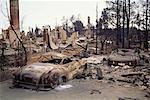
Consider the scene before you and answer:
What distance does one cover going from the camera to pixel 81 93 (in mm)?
10562

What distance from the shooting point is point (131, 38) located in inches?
1393

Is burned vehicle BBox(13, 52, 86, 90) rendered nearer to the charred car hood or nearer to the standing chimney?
the charred car hood

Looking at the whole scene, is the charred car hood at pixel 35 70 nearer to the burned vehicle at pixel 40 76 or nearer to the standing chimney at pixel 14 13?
the burned vehicle at pixel 40 76

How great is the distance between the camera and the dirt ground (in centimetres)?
997

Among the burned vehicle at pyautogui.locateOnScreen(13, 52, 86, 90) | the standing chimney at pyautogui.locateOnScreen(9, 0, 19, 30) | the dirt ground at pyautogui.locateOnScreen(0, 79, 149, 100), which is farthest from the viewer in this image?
the standing chimney at pyautogui.locateOnScreen(9, 0, 19, 30)

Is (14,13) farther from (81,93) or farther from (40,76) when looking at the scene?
(81,93)

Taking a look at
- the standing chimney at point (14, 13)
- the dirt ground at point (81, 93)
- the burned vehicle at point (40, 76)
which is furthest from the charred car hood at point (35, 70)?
the standing chimney at point (14, 13)

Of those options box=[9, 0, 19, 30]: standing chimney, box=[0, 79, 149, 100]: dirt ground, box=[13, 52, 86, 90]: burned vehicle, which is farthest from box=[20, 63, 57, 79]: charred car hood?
box=[9, 0, 19, 30]: standing chimney

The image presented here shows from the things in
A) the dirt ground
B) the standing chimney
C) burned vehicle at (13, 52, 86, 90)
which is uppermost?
the standing chimney

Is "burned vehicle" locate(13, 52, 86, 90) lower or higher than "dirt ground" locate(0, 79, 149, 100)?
higher

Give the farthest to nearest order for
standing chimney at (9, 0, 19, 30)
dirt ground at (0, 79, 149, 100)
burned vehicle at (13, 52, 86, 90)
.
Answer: standing chimney at (9, 0, 19, 30) → burned vehicle at (13, 52, 86, 90) → dirt ground at (0, 79, 149, 100)

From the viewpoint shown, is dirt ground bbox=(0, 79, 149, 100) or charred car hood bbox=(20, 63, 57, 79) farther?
charred car hood bbox=(20, 63, 57, 79)

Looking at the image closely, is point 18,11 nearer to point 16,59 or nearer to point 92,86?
point 16,59

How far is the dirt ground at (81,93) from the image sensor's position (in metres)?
9.97
